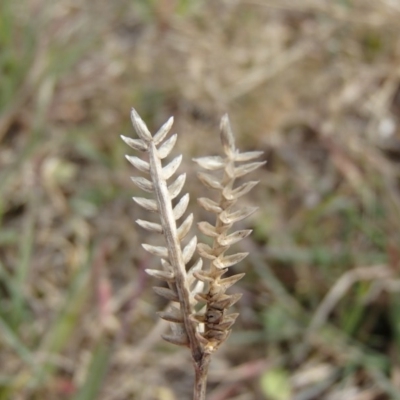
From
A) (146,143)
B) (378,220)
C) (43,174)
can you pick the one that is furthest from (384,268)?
(146,143)

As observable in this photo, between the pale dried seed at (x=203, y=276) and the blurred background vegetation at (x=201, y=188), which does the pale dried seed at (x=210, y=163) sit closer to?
the pale dried seed at (x=203, y=276)

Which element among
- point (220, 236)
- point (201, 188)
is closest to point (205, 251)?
point (220, 236)

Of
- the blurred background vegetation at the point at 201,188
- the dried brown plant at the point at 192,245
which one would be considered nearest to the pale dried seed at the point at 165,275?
the dried brown plant at the point at 192,245

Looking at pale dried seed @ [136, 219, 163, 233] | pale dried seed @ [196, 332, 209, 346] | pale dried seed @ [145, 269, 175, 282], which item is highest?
pale dried seed @ [136, 219, 163, 233]

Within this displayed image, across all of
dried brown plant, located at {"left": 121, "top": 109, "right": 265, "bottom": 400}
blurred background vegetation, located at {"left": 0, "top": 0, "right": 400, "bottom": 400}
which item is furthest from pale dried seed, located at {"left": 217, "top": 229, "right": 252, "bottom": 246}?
blurred background vegetation, located at {"left": 0, "top": 0, "right": 400, "bottom": 400}

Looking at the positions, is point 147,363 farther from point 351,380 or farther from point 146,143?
point 146,143

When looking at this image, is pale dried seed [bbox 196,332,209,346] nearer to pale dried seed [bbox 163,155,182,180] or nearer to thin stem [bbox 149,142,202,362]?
thin stem [bbox 149,142,202,362]
